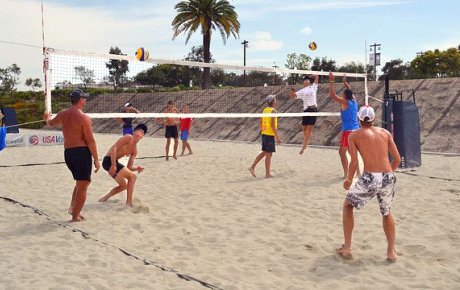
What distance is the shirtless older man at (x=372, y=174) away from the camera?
14.3ft

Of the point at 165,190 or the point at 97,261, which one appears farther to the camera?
the point at 165,190

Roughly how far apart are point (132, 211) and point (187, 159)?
6.08 metres

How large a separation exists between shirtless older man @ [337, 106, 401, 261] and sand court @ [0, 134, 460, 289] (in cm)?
41

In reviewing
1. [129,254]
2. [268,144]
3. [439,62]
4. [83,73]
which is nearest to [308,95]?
[268,144]

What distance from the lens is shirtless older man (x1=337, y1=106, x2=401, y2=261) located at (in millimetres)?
4363

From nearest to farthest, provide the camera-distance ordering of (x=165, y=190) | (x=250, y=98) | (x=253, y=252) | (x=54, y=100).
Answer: (x=253, y=252)
(x=165, y=190)
(x=250, y=98)
(x=54, y=100)

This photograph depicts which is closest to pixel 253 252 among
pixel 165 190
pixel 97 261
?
pixel 97 261

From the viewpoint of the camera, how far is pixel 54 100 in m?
30.2

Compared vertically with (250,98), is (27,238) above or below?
below

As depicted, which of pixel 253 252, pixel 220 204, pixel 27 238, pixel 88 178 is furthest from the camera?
pixel 220 204

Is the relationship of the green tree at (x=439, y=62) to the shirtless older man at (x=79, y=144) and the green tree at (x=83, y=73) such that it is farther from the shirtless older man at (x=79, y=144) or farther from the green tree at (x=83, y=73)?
the shirtless older man at (x=79, y=144)

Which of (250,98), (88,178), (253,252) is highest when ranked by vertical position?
(250,98)

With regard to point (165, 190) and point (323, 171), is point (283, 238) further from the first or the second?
point (323, 171)

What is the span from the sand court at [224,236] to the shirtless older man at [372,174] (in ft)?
1.35
